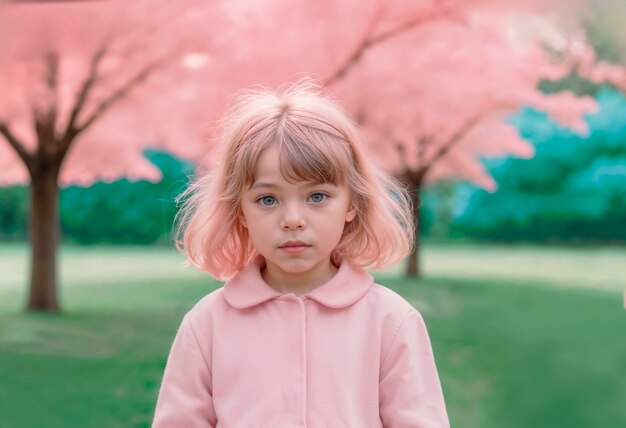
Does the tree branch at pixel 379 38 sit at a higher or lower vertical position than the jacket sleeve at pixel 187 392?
higher

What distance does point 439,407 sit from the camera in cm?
141

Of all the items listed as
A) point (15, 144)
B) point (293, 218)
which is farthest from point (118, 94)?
point (293, 218)

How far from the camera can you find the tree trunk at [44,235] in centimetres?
598

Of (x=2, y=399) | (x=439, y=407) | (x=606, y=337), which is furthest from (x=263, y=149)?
(x=606, y=337)

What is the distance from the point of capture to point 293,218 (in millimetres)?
1363

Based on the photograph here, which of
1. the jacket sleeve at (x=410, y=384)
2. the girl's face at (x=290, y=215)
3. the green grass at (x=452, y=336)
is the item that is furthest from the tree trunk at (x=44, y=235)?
the jacket sleeve at (x=410, y=384)

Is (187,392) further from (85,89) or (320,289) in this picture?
(85,89)

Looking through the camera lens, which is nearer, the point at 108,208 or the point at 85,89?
the point at 85,89

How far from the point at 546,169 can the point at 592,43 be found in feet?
5.48

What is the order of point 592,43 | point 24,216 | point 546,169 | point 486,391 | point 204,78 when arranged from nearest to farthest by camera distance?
point 486,391 < point 204,78 < point 592,43 < point 546,169 < point 24,216

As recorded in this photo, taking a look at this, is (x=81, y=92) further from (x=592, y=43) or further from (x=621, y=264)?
(x=621, y=264)

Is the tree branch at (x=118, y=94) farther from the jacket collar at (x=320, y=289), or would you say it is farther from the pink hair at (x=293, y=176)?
the jacket collar at (x=320, y=289)

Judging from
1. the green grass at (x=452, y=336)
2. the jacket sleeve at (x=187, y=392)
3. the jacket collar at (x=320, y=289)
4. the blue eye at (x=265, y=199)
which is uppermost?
the blue eye at (x=265, y=199)

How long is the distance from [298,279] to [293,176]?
0.72 ft
